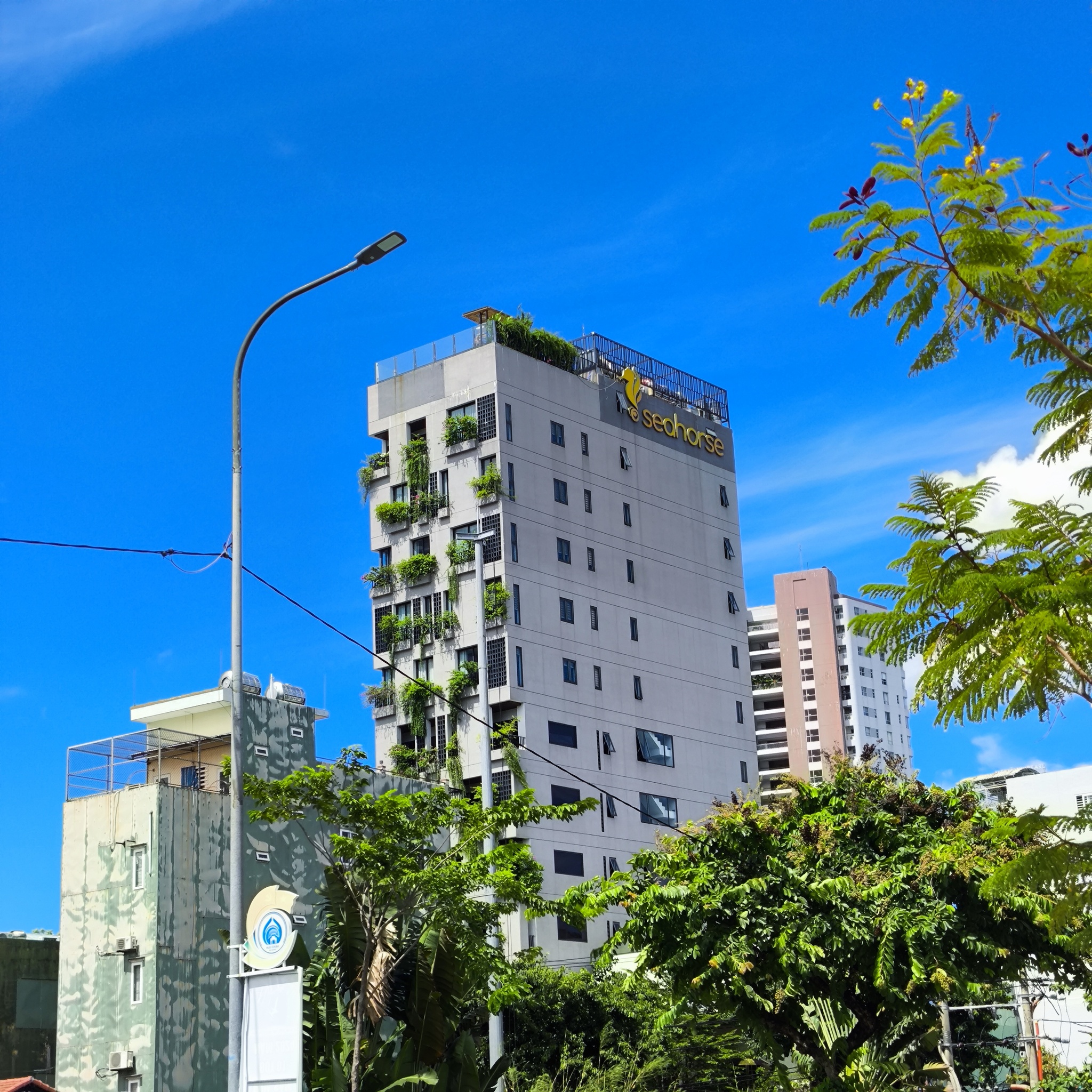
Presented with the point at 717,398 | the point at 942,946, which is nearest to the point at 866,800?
the point at 942,946

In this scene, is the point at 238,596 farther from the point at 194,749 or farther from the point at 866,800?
the point at 194,749

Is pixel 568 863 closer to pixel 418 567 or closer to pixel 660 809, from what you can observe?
pixel 660 809

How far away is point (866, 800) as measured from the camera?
3094cm

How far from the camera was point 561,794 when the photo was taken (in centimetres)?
6644

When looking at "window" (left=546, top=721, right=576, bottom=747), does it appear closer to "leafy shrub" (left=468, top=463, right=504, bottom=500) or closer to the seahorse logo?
"leafy shrub" (left=468, top=463, right=504, bottom=500)

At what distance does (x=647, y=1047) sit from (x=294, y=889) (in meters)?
10.8

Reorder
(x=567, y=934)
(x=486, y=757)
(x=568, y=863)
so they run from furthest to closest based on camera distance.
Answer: (x=568, y=863) < (x=567, y=934) < (x=486, y=757)

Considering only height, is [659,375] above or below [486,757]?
above

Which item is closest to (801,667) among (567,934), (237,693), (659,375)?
(659,375)

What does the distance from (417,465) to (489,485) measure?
531 centimetres

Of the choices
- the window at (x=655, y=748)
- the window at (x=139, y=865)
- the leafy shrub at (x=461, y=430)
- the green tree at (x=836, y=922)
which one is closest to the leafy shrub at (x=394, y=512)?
the leafy shrub at (x=461, y=430)

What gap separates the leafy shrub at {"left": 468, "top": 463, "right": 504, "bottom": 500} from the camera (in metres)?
68.9

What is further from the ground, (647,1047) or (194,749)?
(194,749)

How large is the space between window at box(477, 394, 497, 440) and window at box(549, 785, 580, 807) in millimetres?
16550
